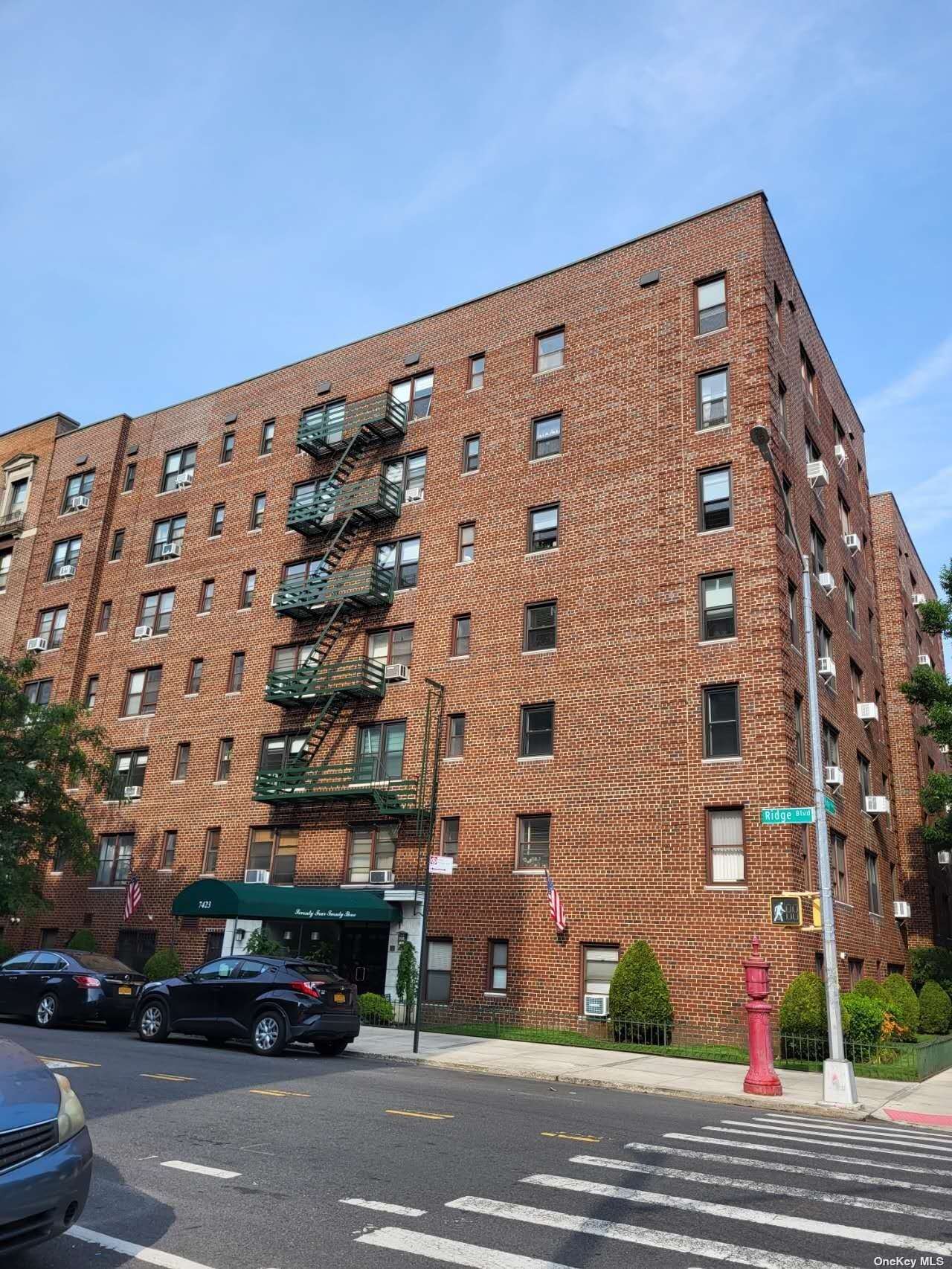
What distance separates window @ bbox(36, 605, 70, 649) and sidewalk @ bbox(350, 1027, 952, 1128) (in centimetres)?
2474

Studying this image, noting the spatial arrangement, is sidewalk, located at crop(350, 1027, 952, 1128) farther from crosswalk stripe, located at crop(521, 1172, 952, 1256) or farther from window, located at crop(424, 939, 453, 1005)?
crosswalk stripe, located at crop(521, 1172, 952, 1256)

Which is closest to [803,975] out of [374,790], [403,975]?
[403,975]

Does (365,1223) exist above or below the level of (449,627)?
below

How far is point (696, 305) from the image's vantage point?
2859 centimetres

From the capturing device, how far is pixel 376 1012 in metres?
24.6

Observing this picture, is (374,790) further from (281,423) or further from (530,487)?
(281,423)

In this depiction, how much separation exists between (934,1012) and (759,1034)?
16688 mm

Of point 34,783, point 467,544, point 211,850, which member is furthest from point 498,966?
point 34,783

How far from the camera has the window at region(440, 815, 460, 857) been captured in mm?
27375

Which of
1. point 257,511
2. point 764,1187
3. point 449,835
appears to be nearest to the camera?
point 764,1187

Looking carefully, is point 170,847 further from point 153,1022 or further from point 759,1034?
point 759,1034

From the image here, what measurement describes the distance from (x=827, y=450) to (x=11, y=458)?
36.0m

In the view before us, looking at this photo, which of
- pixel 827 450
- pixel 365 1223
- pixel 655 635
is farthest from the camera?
pixel 827 450

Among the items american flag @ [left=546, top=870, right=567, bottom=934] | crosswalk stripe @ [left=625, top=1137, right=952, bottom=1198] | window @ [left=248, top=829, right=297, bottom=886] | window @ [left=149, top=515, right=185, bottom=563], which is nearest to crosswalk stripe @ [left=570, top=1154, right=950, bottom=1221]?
crosswalk stripe @ [left=625, top=1137, right=952, bottom=1198]
